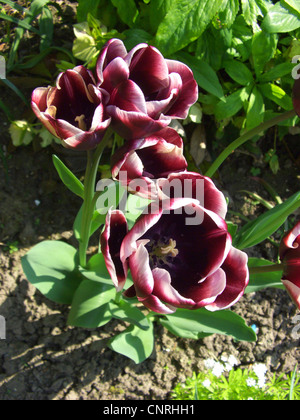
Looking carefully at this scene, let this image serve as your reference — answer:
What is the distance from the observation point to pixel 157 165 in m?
1.08

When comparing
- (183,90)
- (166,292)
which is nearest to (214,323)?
(166,292)

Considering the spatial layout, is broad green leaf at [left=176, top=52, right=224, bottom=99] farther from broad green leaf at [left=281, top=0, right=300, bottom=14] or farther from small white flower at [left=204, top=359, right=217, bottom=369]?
small white flower at [left=204, top=359, right=217, bottom=369]

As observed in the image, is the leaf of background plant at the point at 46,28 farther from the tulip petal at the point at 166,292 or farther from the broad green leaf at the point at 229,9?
the tulip petal at the point at 166,292

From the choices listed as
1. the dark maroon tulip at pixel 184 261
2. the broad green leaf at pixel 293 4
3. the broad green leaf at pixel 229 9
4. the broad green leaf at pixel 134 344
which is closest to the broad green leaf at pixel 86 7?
the broad green leaf at pixel 229 9

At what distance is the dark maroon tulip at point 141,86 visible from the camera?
94cm

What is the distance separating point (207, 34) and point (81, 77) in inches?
32.6

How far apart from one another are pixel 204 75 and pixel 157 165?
708mm

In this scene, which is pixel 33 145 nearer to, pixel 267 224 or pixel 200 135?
pixel 200 135

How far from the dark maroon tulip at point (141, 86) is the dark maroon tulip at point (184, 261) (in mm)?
182

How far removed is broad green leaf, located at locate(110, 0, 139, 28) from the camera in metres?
1.59

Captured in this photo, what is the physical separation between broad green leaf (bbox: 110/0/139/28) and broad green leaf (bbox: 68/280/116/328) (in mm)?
941

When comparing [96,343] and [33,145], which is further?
[33,145]

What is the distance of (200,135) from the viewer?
2.00 metres

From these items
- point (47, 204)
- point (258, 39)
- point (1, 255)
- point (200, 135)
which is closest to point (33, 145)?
point (47, 204)
